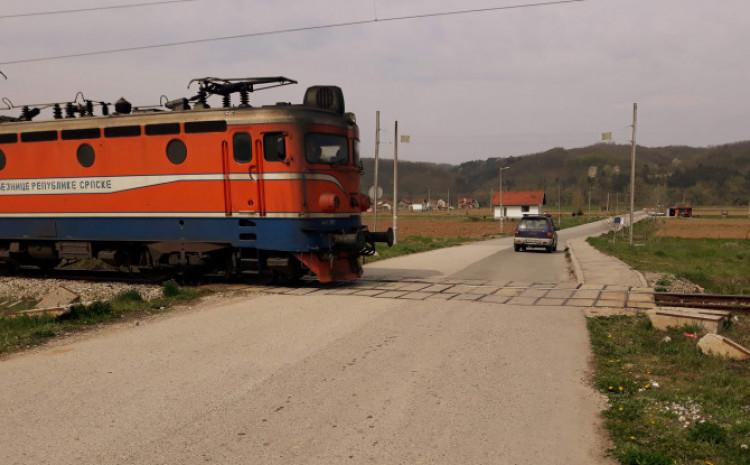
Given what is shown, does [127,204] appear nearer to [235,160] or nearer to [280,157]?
[235,160]

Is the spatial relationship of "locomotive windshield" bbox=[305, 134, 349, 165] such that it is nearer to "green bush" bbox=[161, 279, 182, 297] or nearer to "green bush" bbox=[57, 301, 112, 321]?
"green bush" bbox=[161, 279, 182, 297]

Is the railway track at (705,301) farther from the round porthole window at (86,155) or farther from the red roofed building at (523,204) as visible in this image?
the red roofed building at (523,204)

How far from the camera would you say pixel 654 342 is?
297 inches

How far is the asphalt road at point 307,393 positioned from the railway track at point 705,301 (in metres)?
2.72

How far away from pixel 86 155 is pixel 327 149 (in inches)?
235

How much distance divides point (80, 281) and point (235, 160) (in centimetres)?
528

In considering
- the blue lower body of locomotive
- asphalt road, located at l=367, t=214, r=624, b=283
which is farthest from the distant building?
the blue lower body of locomotive

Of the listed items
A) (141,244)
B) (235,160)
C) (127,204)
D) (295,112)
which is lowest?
(141,244)

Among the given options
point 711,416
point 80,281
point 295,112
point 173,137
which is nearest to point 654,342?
point 711,416

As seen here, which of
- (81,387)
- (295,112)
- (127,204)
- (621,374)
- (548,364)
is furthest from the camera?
(127,204)

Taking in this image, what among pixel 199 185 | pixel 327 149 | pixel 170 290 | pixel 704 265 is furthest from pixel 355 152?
pixel 704 265

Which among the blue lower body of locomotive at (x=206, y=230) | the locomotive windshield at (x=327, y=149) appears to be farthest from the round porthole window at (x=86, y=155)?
the locomotive windshield at (x=327, y=149)

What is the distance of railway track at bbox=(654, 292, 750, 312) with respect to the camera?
33.6ft

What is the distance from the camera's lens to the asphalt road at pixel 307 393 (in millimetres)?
4332
